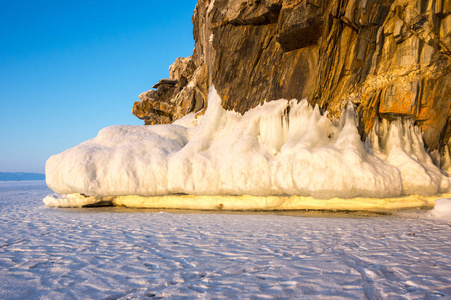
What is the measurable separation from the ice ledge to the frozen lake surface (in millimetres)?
2174

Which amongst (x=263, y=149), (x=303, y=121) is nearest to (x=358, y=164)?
(x=303, y=121)

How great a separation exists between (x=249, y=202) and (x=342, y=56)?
5.94m

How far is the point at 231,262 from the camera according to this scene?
3.54 meters

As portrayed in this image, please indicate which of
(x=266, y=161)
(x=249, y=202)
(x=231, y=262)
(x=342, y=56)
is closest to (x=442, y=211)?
(x=266, y=161)

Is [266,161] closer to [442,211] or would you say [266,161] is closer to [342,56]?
[342,56]

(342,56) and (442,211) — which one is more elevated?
(342,56)

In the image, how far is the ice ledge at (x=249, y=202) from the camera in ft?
26.2

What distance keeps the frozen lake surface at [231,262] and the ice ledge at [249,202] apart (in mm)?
2174

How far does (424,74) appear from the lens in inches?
324

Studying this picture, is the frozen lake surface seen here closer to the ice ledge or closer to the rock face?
the ice ledge

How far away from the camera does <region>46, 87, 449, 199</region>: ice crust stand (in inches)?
306

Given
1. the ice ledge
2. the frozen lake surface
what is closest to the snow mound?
the frozen lake surface

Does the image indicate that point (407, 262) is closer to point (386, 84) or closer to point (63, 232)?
point (63, 232)

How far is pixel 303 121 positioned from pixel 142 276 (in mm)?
7750
